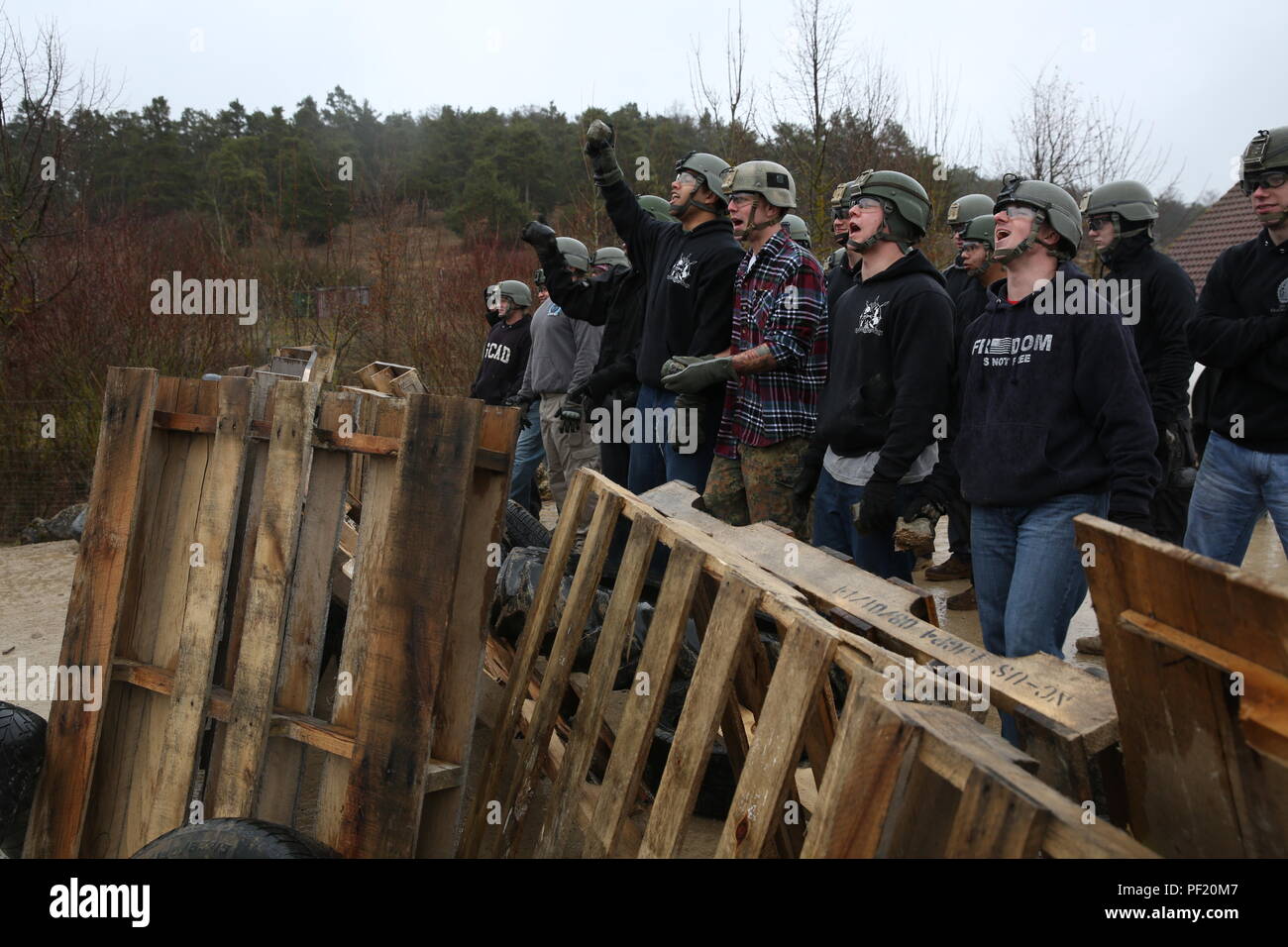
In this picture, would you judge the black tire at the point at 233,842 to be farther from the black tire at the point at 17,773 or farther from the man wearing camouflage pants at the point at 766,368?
the man wearing camouflage pants at the point at 766,368

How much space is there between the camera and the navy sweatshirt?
3121mm

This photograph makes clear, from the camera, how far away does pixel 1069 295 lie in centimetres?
331

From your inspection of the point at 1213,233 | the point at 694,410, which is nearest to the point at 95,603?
the point at 694,410

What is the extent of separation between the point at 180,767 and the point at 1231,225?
2216cm

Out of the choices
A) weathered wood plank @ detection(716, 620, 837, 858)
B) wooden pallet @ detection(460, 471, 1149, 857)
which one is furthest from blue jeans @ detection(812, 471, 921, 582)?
weathered wood plank @ detection(716, 620, 837, 858)

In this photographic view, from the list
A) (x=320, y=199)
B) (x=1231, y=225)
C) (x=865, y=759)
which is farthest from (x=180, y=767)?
(x=320, y=199)

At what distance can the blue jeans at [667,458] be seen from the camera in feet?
16.3

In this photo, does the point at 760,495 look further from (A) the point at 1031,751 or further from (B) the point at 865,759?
(B) the point at 865,759

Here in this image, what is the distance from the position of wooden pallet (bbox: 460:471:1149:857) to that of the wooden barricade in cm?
17

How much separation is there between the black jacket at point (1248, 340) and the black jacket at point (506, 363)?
19.2 feet

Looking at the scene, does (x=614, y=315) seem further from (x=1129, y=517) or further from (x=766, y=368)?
(x=1129, y=517)

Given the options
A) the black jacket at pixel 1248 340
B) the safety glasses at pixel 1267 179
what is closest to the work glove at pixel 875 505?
the black jacket at pixel 1248 340

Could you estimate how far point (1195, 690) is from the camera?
1810mm

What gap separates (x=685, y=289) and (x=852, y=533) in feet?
5.22
